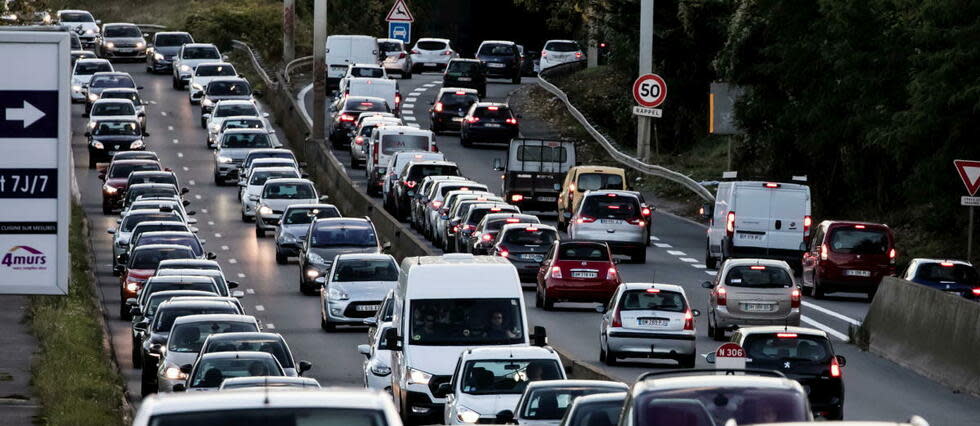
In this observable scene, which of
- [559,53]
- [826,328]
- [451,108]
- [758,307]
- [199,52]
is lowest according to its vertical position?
[826,328]

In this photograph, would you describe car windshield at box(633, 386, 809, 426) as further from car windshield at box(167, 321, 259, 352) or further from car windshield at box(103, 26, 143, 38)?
car windshield at box(103, 26, 143, 38)

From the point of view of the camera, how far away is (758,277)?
36188 mm

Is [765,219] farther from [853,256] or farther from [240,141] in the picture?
[240,141]

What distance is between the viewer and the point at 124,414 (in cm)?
2839

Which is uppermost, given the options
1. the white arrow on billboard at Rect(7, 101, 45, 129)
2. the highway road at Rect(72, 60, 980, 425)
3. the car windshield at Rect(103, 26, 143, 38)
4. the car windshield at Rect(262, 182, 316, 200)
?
the car windshield at Rect(103, 26, 143, 38)

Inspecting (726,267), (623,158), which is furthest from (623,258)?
(623,158)

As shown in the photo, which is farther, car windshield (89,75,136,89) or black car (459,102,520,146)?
car windshield (89,75,136,89)

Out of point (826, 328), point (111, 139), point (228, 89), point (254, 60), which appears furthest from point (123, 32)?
point (826, 328)

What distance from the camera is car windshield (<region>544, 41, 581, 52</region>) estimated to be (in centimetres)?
9669

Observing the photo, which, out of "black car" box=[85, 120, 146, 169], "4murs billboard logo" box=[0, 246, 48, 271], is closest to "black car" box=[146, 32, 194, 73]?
"black car" box=[85, 120, 146, 169]

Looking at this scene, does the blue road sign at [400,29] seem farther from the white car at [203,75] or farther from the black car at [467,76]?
the white car at [203,75]

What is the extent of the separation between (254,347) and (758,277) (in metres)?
10.2

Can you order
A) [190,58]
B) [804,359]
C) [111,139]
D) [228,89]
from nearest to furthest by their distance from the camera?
[804,359], [111,139], [228,89], [190,58]

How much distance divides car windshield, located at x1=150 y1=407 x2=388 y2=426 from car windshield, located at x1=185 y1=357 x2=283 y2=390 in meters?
15.8
